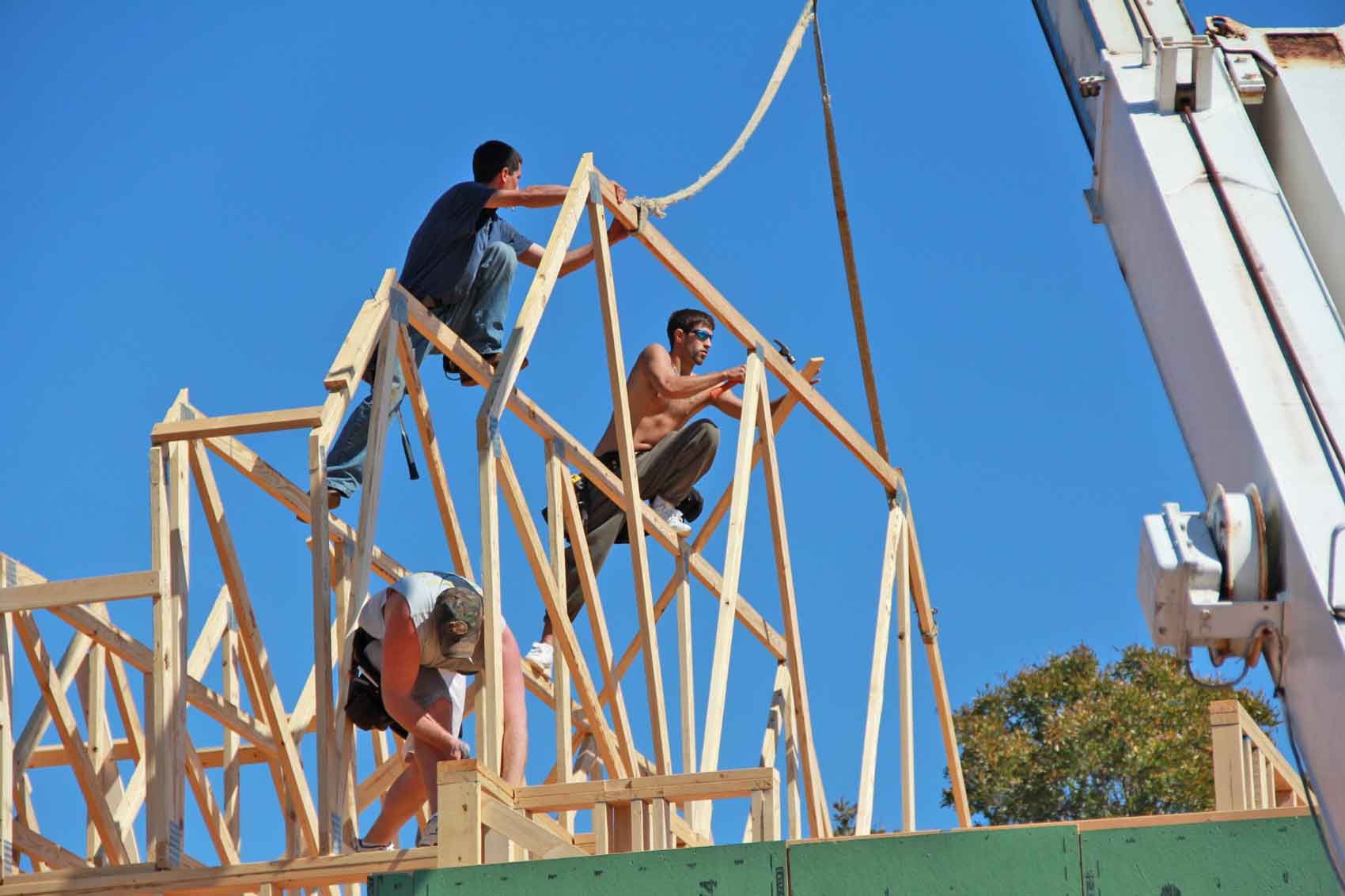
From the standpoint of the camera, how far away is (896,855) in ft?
19.8

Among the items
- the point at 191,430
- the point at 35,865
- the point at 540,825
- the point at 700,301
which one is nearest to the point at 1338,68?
the point at 540,825

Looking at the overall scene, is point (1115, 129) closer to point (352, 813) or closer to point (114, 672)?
point (352, 813)

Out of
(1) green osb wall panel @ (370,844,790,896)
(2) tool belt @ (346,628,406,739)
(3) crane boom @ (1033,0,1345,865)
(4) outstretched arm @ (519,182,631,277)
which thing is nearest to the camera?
(3) crane boom @ (1033,0,1345,865)

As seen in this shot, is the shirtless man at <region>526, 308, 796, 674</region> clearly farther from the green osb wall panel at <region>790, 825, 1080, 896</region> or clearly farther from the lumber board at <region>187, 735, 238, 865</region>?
the green osb wall panel at <region>790, 825, 1080, 896</region>

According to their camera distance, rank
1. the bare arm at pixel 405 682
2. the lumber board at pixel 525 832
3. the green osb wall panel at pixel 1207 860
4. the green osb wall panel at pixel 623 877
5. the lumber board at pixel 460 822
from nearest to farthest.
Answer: the green osb wall panel at pixel 1207 860 → the green osb wall panel at pixel 623 877 → the lumber board at pixel 460 822 → the lumber board at pixel 525 832 → the bare arm at pixel 405 682

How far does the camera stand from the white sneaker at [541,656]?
1096 centimetres

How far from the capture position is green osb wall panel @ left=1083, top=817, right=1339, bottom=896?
19.1ft

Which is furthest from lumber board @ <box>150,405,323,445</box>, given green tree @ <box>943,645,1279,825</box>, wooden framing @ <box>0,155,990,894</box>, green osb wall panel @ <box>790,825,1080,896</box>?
green tree @ <box>943,645,1279,825</box>

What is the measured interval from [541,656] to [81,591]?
11.2ft

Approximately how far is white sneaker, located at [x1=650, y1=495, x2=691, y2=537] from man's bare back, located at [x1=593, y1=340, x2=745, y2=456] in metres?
0.32

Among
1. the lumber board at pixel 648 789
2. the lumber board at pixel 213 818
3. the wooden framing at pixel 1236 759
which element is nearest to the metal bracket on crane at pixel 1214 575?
the lumber board at pixel 648 789

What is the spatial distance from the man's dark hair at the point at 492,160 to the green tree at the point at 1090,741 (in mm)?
11667

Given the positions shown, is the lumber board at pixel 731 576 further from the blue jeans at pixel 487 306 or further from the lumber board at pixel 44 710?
the lumber board at pixel 44 710

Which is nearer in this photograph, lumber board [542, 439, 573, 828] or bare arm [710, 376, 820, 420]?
lumber board [542, 439, 573, 828]
